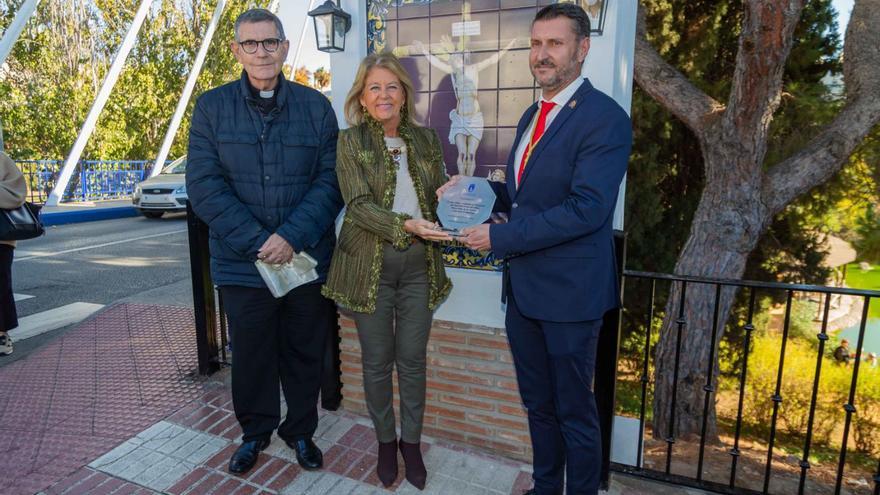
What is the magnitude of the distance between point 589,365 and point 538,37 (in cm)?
131

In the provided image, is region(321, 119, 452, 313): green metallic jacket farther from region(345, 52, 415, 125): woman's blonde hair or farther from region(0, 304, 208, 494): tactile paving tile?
region(0, 304, 208, 494): tactile paving tile

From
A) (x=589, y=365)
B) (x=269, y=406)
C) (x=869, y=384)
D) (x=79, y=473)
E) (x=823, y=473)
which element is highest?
(x=589, y=365)

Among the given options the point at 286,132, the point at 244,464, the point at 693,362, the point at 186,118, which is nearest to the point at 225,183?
the point at 286,132

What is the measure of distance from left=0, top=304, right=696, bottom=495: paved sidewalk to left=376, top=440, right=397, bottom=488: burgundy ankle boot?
5 centimetres

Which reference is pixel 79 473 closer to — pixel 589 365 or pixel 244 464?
pixel 244 464

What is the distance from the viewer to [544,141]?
2.04m

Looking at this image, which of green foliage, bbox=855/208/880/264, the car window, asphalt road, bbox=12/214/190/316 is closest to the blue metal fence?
the car window

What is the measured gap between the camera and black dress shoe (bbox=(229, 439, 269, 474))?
2826mm

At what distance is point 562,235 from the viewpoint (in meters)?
1.97

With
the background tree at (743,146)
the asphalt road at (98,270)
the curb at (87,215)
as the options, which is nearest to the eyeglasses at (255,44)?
the asphalt road at (98,270)

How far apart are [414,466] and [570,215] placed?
5.20ft

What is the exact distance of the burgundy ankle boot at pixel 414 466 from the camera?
2.73 metres

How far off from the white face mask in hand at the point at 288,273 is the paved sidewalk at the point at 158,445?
104 cm

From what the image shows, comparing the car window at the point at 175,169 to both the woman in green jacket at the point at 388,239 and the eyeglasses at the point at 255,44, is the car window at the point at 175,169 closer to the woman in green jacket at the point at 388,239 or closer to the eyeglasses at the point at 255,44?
the eyeglasses at the point at 255,44
